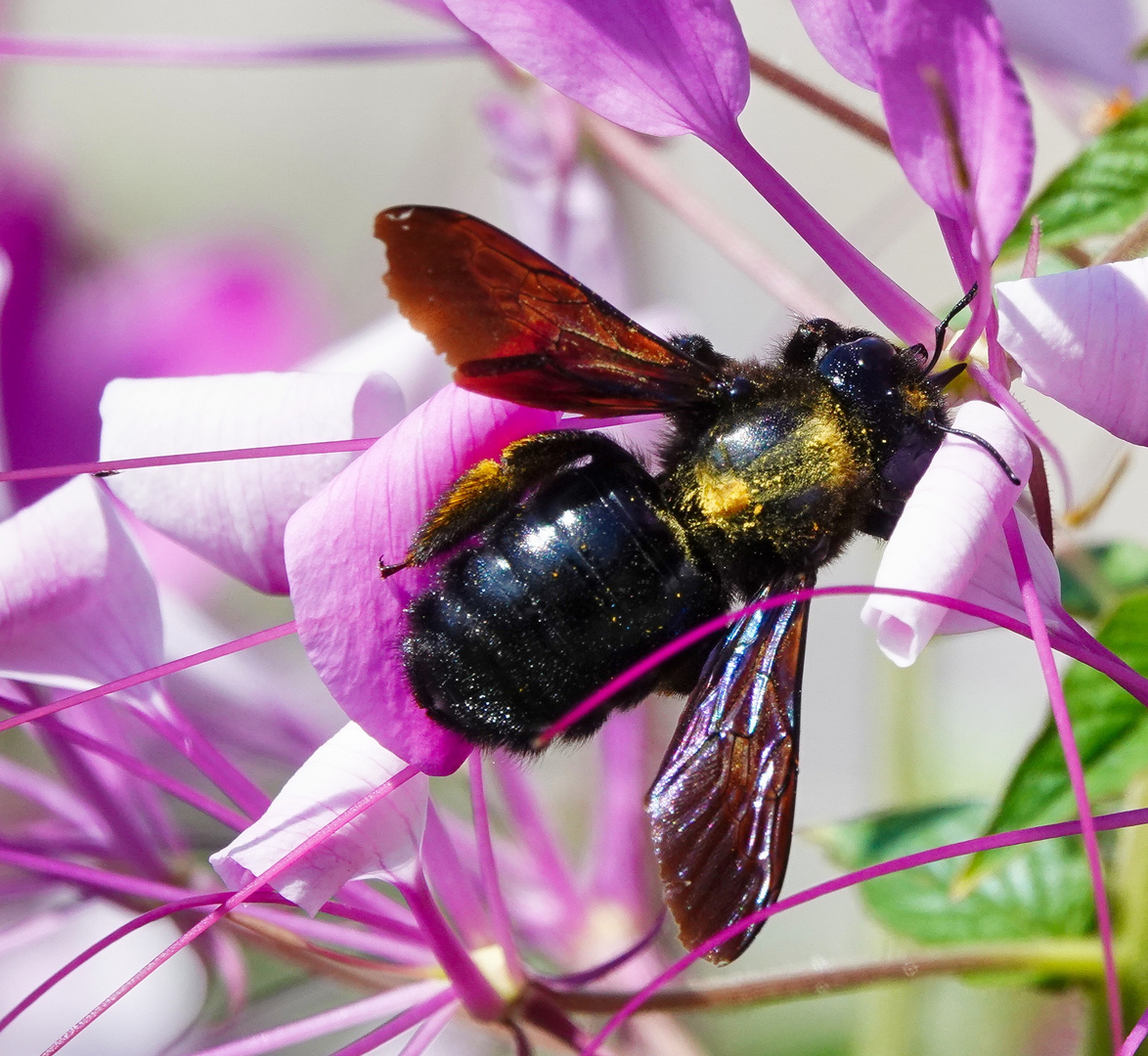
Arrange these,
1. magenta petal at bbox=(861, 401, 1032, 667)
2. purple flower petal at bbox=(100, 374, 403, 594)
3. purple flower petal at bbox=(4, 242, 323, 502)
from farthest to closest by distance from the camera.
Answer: purple flower petal at bbox=(4, 242, 323, 502) < purple flower petal at bbox=(100, 374, 403, 594) < magenta petal at bbox=(861, 401, 1032, 667)

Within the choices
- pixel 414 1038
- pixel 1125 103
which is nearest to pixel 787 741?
pixel 414 1038

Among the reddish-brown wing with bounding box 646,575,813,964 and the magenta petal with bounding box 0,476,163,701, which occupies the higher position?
the magenta petal with bounding box 0,476,163,701

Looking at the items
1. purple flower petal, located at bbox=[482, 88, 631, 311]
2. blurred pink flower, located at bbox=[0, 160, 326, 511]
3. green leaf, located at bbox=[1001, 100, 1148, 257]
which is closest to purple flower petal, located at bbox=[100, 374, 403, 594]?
green leaf, located at bbox=[1001, 100, 1148, 257]

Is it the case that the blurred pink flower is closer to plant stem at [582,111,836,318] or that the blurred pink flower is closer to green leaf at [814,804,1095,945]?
plant stem at [582,111,836,318]

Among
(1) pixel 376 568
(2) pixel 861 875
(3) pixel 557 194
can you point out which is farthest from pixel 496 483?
(3) pixel 557 194

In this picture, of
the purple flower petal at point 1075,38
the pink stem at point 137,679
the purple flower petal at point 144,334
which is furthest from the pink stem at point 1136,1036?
the purple flower petal at point 144,334

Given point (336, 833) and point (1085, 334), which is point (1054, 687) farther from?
point (336, 833)
